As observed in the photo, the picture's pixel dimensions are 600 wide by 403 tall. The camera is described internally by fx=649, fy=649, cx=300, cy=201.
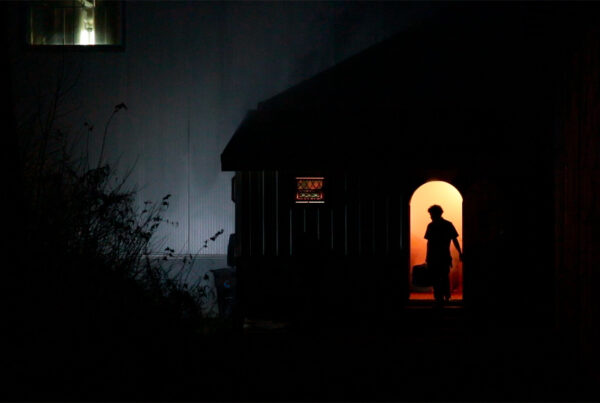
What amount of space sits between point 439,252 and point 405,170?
1593 millimetres

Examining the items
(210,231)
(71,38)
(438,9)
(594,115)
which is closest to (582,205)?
(594,115)

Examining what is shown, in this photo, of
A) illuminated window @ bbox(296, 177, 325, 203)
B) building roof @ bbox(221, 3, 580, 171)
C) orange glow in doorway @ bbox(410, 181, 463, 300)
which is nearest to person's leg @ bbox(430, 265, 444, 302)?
building roof @ bbox(221, 3, 580, 171)

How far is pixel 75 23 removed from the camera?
1412 cm

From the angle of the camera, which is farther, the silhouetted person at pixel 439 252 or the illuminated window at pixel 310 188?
the illuminated window at pixel 310 188

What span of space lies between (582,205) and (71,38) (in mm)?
11185

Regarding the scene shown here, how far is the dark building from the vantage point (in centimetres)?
1115

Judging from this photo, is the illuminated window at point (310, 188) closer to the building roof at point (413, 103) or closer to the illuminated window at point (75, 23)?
the building roof at point (413, 103)

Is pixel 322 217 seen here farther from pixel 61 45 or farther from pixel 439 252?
pixel 61 45

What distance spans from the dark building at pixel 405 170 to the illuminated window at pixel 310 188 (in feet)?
0.06

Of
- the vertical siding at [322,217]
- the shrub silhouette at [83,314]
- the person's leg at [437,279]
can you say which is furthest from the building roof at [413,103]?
the shrub silhouette at [83,314]

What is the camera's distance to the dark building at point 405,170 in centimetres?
1115

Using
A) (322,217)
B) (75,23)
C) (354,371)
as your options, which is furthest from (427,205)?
(75,23)

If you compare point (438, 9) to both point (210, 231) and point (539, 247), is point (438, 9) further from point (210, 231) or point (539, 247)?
point (210, 231)

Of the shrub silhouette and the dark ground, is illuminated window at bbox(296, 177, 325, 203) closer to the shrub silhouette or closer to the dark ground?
the dark ground
